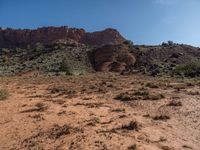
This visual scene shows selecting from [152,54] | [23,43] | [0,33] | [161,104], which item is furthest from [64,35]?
[161,104]

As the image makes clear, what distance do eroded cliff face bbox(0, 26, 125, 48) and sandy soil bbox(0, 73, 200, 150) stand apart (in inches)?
3380

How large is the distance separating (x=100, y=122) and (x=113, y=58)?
37.9 metres

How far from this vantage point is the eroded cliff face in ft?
343

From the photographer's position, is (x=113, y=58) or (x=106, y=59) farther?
(x=106, y=59)

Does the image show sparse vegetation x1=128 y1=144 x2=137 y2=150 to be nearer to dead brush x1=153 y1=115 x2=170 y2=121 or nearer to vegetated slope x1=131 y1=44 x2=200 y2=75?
dead brush x1=153 y1=115 x2=170 y2=121

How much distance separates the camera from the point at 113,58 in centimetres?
5059

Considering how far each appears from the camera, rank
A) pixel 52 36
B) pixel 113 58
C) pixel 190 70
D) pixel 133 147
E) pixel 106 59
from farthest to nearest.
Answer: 1. pixel 52 36
2. pixel 106 59
3. pixel 113 58
4. pixel 190 70
5. pixel 133 147

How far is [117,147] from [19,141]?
10.1 feet

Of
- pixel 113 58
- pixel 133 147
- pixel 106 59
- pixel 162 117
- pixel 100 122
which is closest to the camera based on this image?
pixel 133 147

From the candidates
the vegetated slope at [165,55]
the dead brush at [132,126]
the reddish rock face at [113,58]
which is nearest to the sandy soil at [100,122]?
the dead brush at [132,126]

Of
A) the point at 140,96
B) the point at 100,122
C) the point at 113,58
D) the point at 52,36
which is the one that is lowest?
the point at 100,122

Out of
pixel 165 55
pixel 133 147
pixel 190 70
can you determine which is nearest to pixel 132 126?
pixel 133 147

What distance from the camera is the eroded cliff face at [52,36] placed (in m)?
104

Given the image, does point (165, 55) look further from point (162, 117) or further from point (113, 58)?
point (162, 117)
